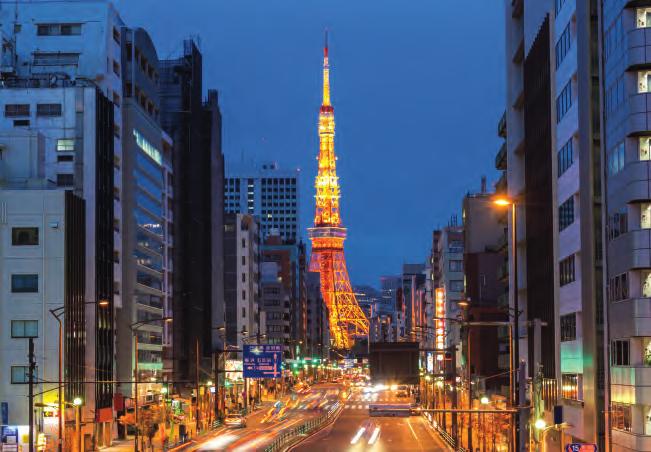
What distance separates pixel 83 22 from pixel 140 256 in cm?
2318

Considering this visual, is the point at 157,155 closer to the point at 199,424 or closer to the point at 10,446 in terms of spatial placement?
the point at 199,424

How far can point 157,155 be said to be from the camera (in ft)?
432

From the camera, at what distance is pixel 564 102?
69.9 m

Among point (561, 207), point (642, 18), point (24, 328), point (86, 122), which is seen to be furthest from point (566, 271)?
point (86, 122)

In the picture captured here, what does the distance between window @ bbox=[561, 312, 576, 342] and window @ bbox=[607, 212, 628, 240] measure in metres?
10.5

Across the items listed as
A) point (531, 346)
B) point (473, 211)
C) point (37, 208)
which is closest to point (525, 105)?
point (531, 346)

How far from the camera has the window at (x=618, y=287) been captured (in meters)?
54.9

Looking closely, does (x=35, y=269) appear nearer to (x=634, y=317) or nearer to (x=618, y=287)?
(x=618, y=287)

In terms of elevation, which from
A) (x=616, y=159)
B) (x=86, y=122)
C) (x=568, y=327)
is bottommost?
(x=568, y=327)

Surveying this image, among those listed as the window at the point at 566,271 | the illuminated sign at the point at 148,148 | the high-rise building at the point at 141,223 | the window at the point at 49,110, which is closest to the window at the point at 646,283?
the window at the point at 566,271

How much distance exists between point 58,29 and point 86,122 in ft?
48.7

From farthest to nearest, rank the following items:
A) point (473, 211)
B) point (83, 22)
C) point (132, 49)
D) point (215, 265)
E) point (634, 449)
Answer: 1. point (215, 265)
2. point (473, 211)
3. point (132, 49)
4. point (83, 22)
5. point (634, 449)

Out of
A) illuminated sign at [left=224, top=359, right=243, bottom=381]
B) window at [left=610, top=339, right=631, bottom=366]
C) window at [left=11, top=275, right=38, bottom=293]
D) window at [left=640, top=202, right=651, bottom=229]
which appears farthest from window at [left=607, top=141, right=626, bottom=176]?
illuminated sign at [left=224, top=359, right=243, bottom=381]

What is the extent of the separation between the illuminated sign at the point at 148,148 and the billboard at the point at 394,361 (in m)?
42.2
